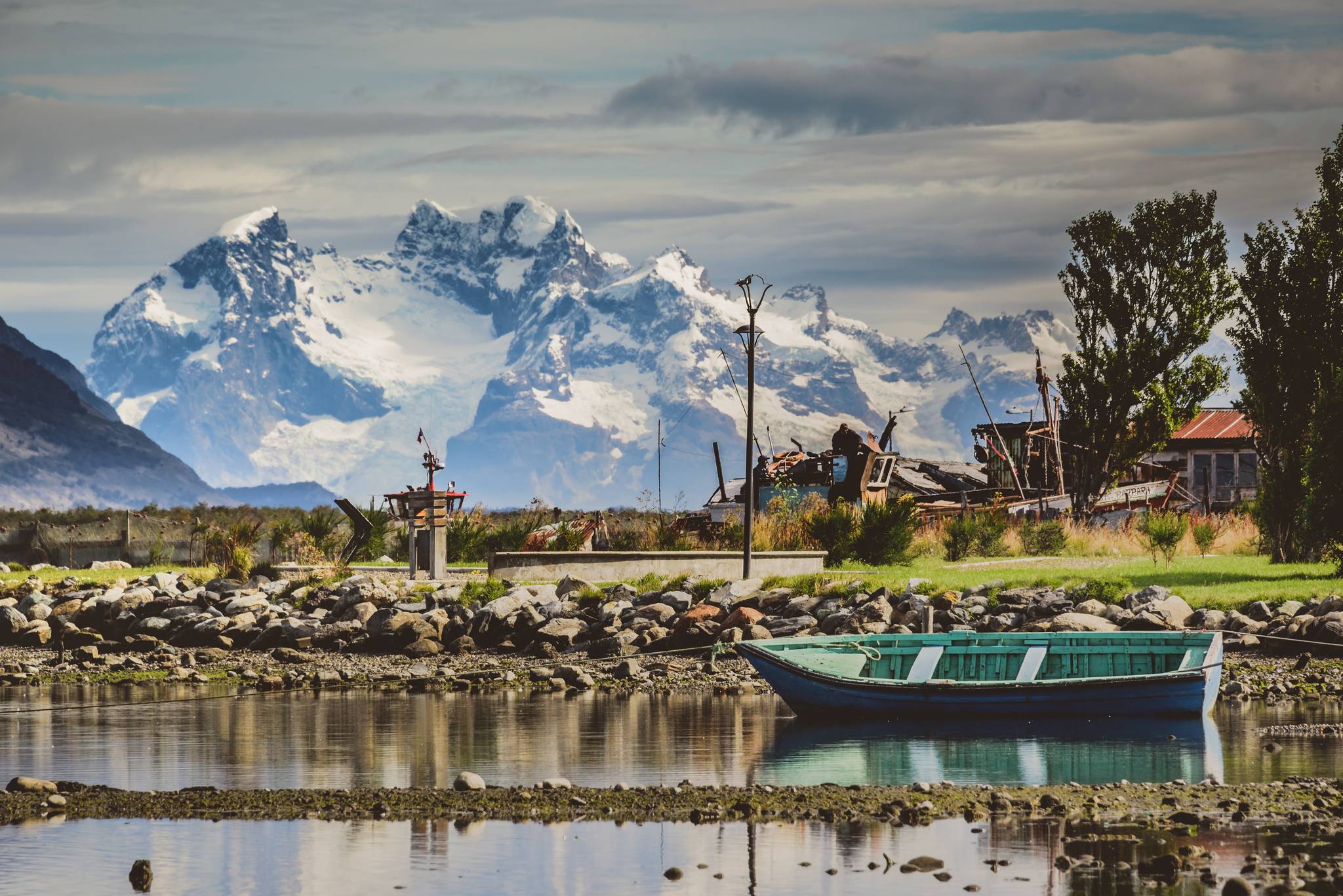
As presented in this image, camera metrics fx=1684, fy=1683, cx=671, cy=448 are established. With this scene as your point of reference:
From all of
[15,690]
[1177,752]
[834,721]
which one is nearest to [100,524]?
[15,690]

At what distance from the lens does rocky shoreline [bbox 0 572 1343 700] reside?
87.7 ft

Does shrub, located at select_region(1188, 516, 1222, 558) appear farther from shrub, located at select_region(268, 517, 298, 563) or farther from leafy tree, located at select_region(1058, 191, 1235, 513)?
shrub, located at select_region(268, 517, 298, 563)

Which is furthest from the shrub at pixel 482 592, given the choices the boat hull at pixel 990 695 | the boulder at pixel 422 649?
the boat hull at pixel 990 695

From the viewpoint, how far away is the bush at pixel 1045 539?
42.0m

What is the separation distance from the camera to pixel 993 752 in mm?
19234

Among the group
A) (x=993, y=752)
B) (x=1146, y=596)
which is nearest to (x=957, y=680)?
(x=993, y=752)

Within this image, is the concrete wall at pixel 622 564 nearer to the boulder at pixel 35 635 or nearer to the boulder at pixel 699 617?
the boulder at pixel 699 617

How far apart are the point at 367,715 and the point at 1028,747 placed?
29.4 feet

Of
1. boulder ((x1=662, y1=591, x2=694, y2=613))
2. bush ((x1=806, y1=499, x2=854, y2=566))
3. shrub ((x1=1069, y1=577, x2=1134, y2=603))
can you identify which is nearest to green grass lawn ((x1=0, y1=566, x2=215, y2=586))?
boulder ((x1=662, y1=591, x2=694, y2=613))

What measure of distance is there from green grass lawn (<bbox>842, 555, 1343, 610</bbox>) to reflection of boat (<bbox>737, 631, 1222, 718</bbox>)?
20.0 feet

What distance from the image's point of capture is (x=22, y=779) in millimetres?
16172

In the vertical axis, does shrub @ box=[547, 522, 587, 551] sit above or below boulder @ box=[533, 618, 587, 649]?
above

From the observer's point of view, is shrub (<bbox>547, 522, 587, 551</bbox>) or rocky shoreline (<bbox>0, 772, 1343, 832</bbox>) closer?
rocky shoreline (<bbox>0, 772, 1343, 832</bbox>)

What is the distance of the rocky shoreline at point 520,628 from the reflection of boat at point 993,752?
2.82 meters
